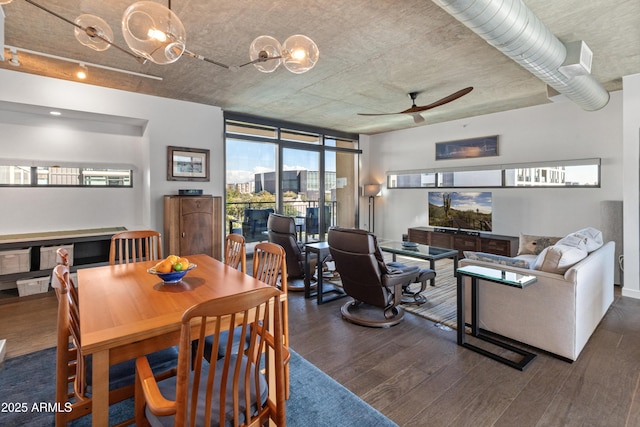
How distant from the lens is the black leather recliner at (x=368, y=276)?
120 inches

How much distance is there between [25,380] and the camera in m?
2.31

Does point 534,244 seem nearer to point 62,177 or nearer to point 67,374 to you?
point 67,374

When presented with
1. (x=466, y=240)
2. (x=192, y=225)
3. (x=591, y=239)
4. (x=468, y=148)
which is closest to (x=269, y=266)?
(x=192, y=225)

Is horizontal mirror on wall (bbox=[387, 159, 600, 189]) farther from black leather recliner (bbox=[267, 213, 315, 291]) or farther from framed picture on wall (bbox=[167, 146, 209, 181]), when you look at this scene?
framed picture on wall (bbox=[167, 146, 209, 181])

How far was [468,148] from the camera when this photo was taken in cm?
643

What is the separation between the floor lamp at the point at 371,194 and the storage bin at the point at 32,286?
6197mm

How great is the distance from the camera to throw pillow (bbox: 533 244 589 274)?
2.64 m

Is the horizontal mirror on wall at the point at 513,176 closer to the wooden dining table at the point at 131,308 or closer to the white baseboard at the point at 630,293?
the white baseboard at the point at 630,293

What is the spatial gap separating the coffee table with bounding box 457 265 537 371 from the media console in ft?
9.56

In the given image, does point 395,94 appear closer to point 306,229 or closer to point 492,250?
point 492,250

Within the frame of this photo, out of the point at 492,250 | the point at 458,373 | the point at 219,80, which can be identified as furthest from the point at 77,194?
the point at 492,250

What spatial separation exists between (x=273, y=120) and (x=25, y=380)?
210 inches

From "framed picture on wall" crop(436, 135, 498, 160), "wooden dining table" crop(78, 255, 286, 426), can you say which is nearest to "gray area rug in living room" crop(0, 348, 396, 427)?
"wooden dining table" crop(78, 255, 286, 426)

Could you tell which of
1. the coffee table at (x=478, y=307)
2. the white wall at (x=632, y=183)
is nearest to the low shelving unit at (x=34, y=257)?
the coffee table at (x=478, y=307)
